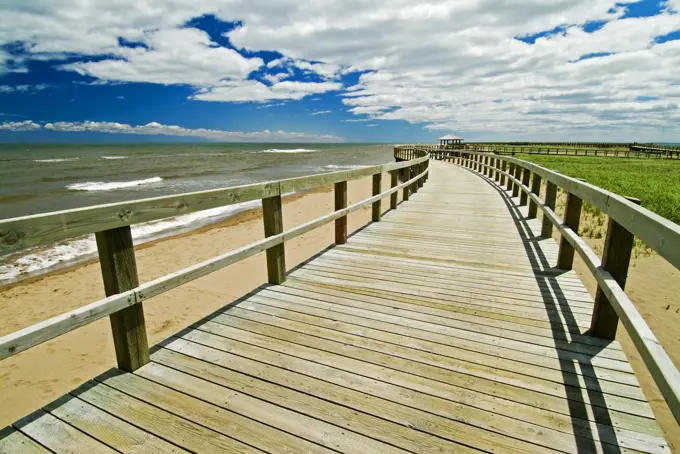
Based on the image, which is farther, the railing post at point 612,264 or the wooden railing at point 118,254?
the railing post at point 612,264

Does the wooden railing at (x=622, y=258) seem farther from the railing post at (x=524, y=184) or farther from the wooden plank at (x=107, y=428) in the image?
the railing post at (x=524, y=184)

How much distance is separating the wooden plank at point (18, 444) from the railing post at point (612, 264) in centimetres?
356

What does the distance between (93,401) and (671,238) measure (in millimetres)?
3153

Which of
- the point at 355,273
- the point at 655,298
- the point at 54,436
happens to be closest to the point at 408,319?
the point at 355,273

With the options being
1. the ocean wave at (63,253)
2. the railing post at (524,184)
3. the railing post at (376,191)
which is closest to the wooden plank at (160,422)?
the railing post at (376,191)

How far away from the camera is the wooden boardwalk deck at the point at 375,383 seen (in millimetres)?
1963

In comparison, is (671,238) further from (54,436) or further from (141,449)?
(54,436)

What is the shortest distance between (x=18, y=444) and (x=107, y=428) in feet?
1.29

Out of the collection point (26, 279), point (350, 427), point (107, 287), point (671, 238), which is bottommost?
point (26, 279)

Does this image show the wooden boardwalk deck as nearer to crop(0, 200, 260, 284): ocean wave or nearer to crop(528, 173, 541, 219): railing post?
crop(528, 173, 541, 219): railing post

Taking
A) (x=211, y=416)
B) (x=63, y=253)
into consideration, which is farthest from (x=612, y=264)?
(x=63, y=253)

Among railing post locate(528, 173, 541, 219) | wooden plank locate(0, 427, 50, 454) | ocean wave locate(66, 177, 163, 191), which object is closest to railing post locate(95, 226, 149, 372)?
wooden plank locate(0, 427, 50, 454)

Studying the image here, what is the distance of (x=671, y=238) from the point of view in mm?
1641

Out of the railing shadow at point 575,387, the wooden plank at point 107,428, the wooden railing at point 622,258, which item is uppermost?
the wooden railing at point 622,258
